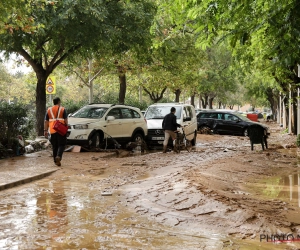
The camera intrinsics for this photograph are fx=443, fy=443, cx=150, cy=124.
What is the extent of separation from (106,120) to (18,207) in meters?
9.32

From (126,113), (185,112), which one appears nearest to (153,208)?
(126,113)

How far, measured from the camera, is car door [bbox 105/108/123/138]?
17.0 meters

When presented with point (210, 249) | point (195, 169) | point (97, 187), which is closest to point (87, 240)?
point (210, 249)

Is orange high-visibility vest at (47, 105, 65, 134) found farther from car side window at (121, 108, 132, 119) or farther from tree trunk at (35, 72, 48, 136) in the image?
tree trunk at (35, 72, 48, 136)

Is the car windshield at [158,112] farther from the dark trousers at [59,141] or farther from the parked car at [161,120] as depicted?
the dark trousers at [59,141]

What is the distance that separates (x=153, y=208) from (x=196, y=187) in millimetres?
1572

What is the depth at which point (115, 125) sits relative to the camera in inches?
679

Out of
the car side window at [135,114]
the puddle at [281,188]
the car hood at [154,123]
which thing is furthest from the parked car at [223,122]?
the puddle at [281,188]

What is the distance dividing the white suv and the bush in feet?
5.80

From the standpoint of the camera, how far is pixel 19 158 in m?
14.3

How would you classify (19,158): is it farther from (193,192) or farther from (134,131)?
(193,192)

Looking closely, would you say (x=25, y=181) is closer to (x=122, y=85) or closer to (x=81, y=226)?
(x=81, y=226)

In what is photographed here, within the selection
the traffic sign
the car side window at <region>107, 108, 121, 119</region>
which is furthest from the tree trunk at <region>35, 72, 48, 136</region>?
the car side window at <region>107, 108, 121, 119</region>

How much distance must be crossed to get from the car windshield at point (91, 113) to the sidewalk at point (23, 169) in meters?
2.63
